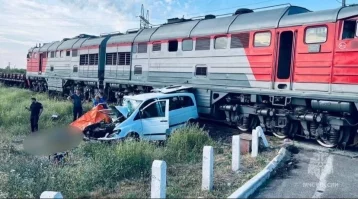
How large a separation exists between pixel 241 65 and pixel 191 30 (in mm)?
3027

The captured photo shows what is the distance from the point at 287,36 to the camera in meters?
11.2

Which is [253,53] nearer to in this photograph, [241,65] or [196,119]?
[241,65]

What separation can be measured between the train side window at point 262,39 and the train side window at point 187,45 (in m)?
3.11

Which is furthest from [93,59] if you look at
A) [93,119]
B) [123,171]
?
[123,171]

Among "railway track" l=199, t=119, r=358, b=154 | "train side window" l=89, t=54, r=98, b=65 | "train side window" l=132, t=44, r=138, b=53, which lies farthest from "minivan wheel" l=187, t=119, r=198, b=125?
"train side window" l=89, t=54, r=98, b=65

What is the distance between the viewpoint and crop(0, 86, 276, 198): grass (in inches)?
244

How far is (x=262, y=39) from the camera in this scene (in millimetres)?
11492

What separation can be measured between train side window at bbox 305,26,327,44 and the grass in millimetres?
3566

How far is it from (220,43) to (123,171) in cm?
724

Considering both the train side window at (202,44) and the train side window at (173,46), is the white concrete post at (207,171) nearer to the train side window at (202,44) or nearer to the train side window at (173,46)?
the train side window at (202,44)

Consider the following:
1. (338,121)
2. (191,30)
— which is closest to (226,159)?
(338,121)

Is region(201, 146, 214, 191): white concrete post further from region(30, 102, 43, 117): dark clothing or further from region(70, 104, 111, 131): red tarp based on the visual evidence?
region(30, 102, 43, 117): dark clothing

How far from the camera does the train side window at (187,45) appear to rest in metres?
14.0

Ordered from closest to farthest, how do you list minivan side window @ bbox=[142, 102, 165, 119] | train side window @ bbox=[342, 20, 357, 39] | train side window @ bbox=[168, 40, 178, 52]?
1. train side window @ bbox=[342, 20, 357, 39]
2. minivan side window @ bbox=[142, 102, 165, 119]
3. train side window @ bbox=[168, 40, 178, 52]
